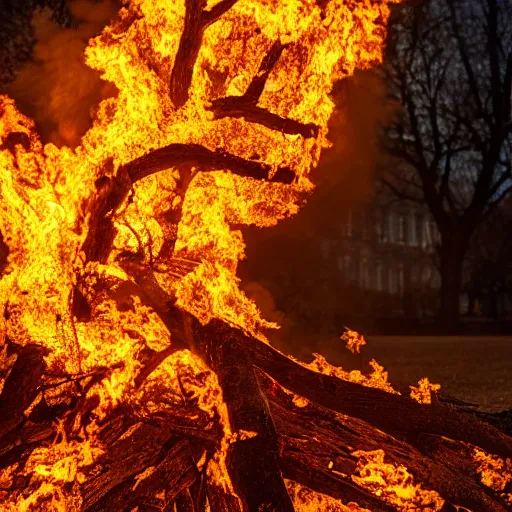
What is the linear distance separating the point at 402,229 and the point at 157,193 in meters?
43.0

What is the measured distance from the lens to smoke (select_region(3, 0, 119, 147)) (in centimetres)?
501

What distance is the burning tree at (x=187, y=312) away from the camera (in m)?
3.11

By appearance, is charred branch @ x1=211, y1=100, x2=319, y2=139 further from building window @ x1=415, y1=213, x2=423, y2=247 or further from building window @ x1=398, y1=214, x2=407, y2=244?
building window @ x1=415, y1=213, x2=423, y2=247

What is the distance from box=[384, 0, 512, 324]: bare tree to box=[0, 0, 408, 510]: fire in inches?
683

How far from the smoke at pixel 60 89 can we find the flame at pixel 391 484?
298cm

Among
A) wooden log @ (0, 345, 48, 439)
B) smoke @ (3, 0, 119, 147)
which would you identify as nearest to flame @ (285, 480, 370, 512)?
wooden log @ (0, 345, 48, 439)

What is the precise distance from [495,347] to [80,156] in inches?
493

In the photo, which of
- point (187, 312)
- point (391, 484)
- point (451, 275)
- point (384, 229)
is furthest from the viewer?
point (384, 229)

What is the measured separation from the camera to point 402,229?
46.2 metres

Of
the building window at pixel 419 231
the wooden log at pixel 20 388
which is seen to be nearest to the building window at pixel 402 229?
the building window at pixel 419 231

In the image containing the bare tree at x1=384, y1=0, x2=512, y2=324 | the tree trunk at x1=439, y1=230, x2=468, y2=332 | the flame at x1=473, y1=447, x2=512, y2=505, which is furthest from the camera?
the tree trunk at x1=439, y1=230, x2=468, y2=332

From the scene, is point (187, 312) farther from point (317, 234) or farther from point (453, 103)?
point (453, 103)

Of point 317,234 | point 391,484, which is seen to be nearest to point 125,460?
point 391,484

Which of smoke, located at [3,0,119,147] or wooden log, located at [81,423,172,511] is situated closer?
wooden log, located at [81,423,172,511]
